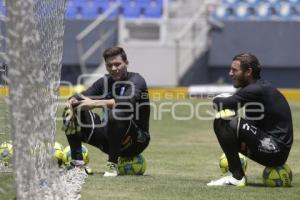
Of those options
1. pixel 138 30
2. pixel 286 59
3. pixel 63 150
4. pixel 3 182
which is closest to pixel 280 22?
pixel 286 59

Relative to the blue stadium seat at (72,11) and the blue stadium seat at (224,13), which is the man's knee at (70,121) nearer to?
the blue stadium seat at (224,13)

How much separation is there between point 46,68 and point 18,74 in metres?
1.10

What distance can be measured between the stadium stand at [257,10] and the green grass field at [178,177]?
13030 millimetres

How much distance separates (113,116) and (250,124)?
4.53ft

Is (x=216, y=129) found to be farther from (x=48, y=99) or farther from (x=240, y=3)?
(x=240, y=3)

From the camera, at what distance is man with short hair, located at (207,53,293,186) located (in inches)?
309

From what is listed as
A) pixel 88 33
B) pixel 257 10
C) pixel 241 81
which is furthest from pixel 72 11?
pixel 241 81

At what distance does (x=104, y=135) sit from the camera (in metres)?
8.76

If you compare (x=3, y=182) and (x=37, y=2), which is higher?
(x=37, y=2)

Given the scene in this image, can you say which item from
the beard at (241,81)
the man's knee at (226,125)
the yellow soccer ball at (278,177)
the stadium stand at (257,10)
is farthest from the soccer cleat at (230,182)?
the stadium stand at (257,10)

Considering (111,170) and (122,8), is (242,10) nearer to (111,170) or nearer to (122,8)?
(122,8)

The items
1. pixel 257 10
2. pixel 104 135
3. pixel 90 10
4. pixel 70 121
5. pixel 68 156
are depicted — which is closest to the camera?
pixel 70 121

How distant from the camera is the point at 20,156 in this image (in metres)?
5.94

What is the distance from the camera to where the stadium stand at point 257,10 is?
89.2ft
